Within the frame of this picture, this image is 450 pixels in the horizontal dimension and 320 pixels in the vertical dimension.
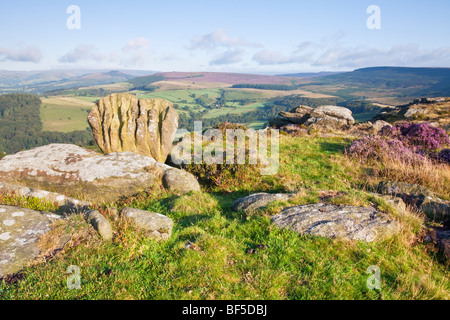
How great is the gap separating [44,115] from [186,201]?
213 meters

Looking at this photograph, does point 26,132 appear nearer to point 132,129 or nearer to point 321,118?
point 132,129

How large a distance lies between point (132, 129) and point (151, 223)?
388 inches

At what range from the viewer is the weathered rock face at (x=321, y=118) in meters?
27.8

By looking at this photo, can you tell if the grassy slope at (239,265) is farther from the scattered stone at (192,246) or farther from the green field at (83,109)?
the green field at (83,109)

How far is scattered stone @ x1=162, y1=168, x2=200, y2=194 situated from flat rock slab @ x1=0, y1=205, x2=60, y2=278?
16.0ft

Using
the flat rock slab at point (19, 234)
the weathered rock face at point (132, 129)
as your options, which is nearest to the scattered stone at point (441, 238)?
the flat rock slab at point (19, 234)

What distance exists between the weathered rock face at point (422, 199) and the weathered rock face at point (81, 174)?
9085 millimetres

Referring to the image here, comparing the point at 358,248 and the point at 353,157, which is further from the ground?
the point at 353,157

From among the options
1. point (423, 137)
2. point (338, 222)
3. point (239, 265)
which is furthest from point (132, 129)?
point (423, 137)

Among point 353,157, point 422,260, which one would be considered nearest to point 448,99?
point 353,157
